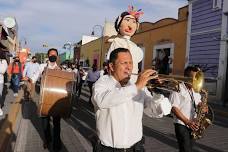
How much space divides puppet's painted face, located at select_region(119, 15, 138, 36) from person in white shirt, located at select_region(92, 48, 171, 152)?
1.10 m

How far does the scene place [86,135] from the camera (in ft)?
26.7

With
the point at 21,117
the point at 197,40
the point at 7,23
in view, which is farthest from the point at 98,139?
the point at 7,23

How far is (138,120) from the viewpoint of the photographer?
344 cm

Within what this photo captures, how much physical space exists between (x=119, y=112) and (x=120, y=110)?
0.02 meters

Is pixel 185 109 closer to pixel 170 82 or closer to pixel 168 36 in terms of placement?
pixel 170 82

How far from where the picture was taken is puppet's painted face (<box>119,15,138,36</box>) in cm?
444

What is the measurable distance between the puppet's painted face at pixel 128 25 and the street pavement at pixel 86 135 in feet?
6.12

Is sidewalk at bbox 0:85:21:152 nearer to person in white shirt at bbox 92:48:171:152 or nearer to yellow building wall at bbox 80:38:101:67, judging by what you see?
person in white shirt at bbox 92:48:171:152

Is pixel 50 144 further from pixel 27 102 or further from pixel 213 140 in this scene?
pixel 27 102

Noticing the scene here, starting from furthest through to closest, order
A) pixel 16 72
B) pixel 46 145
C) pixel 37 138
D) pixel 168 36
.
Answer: pixel 168 36, pixel 16 72, pixel 37 138, pixel 46 145

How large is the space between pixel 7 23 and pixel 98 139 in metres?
36.3

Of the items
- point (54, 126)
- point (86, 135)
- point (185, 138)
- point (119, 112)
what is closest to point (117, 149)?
point (119, 112)

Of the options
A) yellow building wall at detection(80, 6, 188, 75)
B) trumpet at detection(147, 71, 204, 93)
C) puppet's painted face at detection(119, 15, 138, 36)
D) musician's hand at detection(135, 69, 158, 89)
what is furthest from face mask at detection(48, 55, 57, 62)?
yellow building wall at detection(80, 6, 188, 75)

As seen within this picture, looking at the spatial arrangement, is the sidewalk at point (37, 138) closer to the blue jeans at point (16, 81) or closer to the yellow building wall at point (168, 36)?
the blue jeans at point (16, 81)
